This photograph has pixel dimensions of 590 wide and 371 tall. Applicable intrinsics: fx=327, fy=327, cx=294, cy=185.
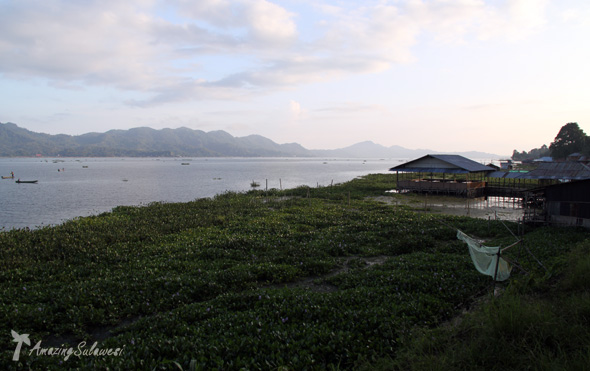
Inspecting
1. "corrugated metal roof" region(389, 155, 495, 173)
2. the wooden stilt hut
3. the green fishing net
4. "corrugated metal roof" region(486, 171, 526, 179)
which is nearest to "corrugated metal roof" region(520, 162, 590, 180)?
the wooden stilt hut

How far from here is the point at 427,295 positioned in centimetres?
807

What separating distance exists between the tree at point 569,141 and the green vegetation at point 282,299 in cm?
7062

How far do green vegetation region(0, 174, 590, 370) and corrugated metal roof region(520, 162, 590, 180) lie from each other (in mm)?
12598

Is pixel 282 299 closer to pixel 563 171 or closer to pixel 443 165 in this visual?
pixel 563 171

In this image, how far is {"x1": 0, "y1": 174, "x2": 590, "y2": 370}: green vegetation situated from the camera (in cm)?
557

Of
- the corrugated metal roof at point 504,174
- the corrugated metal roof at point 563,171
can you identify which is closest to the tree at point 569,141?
the corrugated metal roof at point 504,174

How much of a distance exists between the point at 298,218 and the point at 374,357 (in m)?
14.5

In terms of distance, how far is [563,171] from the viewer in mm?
25250

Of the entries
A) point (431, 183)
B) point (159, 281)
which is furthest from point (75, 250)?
point (431, 183)

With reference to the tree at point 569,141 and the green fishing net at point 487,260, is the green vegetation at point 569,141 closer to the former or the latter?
the tree at point 569,141

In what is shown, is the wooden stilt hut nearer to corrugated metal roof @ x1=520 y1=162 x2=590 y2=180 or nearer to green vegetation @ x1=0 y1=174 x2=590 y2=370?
corrugated metal roof @ x1=520 y1=162 x2=590 y2=180

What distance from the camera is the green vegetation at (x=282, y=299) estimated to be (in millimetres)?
5570

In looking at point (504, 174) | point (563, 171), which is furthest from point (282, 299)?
point (504, 174)

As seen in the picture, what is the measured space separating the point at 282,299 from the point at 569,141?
86.9m
